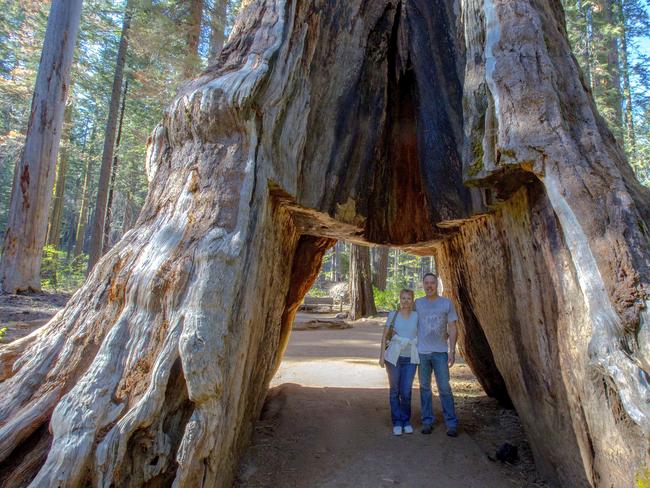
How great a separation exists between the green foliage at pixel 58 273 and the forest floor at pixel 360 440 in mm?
7980

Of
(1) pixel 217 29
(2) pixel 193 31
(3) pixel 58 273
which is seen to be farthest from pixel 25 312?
(3) pixel 58 273

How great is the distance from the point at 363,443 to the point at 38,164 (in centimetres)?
→ 957

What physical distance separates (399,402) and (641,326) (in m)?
2.74

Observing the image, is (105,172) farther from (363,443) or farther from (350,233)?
(363,443)

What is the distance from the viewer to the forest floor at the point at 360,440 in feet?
12.2

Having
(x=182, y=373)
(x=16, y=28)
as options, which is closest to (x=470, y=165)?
(x=182, y=373)

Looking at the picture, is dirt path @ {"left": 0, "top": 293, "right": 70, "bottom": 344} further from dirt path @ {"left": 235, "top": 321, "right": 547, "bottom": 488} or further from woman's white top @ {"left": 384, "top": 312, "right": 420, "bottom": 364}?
woman's white top @ {"left": 384, "top": 312, "right": 420, "bottom": 364}

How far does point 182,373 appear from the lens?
2.74 m

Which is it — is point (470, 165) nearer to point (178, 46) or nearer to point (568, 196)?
point (568, 196)

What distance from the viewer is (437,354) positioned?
15.0 feet

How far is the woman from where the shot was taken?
4.61 m

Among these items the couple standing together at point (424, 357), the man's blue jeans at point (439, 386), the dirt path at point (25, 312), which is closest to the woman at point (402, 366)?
the couple standing together at point (424, 357)

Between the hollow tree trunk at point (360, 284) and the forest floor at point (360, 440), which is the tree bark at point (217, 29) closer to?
the hollow tree trunk at point (360, 284)

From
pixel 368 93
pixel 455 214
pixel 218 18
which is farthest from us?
pixel 218 18
